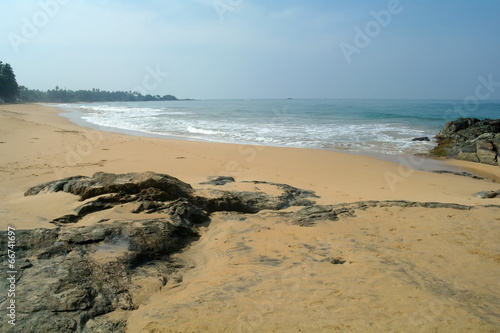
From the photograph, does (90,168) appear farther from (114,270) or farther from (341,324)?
(341,324)

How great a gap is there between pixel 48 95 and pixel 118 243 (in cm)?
10744

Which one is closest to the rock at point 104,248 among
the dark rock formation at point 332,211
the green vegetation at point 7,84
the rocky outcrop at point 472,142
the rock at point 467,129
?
the dark rock formation at point 332,211

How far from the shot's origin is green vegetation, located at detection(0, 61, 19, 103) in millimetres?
53219

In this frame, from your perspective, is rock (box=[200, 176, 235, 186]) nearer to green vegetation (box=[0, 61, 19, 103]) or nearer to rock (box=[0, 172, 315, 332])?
rock (box=[0, 172, 315, 332])

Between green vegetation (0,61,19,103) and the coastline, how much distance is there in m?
53.6

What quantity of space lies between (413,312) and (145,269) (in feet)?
8.17

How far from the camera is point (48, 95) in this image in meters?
89.8

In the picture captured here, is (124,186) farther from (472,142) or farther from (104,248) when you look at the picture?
(472,142)

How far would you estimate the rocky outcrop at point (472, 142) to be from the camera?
475 inches

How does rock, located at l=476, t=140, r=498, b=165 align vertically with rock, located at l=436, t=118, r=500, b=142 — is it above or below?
below

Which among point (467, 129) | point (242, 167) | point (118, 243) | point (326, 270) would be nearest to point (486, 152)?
point (467, 129)

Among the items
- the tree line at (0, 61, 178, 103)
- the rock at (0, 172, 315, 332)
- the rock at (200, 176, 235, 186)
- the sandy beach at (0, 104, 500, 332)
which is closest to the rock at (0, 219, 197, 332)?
the rock at (0, 172, 315, 332)

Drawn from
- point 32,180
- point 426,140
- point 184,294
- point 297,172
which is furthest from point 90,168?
point 426,140

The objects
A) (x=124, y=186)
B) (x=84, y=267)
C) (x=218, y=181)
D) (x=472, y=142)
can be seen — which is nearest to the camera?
(x=84, y=267)
